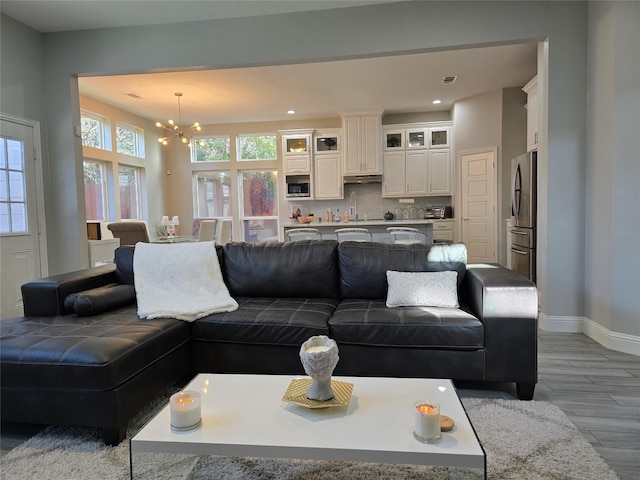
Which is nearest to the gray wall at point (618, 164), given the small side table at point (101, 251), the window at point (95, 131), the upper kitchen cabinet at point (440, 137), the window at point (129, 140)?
the upper kitchen cabinet at point (440, 137)

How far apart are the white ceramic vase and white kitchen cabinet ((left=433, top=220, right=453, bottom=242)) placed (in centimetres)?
609

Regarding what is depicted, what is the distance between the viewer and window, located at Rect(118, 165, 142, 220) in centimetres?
741

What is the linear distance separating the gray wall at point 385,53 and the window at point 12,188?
1.01 feet

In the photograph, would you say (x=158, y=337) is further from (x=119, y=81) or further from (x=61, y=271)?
(x=119, y=81)

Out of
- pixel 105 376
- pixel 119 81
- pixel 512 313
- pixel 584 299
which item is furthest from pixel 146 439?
pixel 119 81

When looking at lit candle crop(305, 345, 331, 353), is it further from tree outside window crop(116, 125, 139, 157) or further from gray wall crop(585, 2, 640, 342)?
tree outside window crop(116, 125, 139, 157)

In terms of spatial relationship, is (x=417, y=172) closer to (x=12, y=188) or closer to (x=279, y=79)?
(x=279, y=79)

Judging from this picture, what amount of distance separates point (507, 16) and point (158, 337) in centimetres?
388

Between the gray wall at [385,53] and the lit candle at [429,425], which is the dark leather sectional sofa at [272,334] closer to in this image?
the lit candle at [429,425]

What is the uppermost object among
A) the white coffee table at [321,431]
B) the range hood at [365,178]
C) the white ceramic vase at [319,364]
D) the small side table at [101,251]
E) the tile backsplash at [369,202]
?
the range hood at [365,178]

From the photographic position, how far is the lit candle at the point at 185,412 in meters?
1.36

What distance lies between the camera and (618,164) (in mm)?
3045

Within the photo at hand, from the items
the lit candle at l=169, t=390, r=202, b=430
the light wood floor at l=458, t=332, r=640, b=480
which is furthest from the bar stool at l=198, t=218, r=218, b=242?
the lit candle at l=169, t=390, r=202, b=430

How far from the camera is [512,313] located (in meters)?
2.24
